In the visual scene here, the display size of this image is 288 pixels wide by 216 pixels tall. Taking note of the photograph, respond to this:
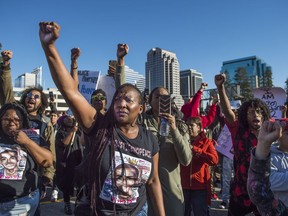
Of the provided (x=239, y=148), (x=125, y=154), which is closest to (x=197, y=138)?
(x=239, y=148)

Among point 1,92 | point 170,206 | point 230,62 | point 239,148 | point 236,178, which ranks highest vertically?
point 230,62

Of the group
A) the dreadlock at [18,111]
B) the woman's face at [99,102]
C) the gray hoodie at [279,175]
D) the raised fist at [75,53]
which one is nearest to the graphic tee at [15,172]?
the dreadlock at [18,111]

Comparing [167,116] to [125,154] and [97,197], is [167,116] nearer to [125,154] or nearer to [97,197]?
[125,154]

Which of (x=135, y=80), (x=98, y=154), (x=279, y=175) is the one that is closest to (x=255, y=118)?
(x=279, y=175)

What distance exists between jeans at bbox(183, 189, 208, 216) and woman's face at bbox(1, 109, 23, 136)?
8.28 ft

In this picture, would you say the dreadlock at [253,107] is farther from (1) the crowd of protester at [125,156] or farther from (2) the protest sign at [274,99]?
(2) the protest sign at [274,99]

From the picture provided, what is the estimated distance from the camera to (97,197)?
2.00 meters

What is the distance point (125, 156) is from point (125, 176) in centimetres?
14

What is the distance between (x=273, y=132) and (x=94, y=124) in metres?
1.15

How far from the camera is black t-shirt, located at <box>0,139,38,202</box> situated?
2.57m

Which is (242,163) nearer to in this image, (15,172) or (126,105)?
(126,105)

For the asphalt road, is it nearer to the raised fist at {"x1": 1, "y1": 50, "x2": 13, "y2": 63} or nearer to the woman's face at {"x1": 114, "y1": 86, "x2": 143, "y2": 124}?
the raised fist at {"x1": 1, "y1": 50, "x2": 13, "y2": 63}

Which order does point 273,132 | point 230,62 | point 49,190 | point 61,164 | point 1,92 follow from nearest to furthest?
point 273,132, point 1,92, point 61,164, point 49,190, point 230,62

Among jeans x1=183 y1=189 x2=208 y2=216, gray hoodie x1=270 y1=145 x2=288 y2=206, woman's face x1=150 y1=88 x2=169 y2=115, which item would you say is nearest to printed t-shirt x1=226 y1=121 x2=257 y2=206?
gray hoodie x1=270 y1=145 x2=288 y2=206
